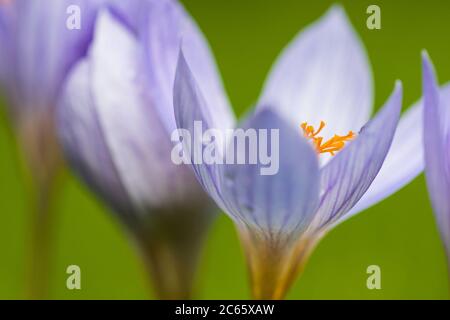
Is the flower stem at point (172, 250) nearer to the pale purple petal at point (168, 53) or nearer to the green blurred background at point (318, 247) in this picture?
the pale purple petal at point (168, 53)

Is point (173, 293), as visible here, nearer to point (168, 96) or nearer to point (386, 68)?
point (168, 96)

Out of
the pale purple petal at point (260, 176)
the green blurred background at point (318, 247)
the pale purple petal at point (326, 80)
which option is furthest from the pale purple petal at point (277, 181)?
the green blurred background at point (318, 247)

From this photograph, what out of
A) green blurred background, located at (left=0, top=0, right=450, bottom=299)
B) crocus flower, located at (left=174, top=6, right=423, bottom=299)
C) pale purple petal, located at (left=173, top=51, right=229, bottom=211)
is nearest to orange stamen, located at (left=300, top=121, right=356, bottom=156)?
crocus flower, located at (left=174, top=6, right=423, bottom=299)

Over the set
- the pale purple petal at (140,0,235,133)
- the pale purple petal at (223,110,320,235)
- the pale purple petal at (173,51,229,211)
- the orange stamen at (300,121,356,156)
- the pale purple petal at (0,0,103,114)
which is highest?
the pale purple petal at (0,0,103,114)

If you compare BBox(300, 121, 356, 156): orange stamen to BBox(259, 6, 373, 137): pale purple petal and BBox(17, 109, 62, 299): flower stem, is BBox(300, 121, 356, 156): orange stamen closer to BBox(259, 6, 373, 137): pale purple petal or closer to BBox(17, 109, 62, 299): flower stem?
BBox(259, 6, 373, 137): pale purple petal

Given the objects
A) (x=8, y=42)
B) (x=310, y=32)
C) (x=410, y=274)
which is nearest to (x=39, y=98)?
(x=8, y=42)

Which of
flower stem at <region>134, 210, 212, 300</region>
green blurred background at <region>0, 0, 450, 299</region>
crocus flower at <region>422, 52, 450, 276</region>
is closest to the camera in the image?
crocus flower at <region>422, 52, 450, 276</region>

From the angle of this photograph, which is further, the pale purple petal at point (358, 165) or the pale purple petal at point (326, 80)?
the pale purple petal at point (326, 80)

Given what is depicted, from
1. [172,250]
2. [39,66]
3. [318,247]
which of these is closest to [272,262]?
[172,250]
